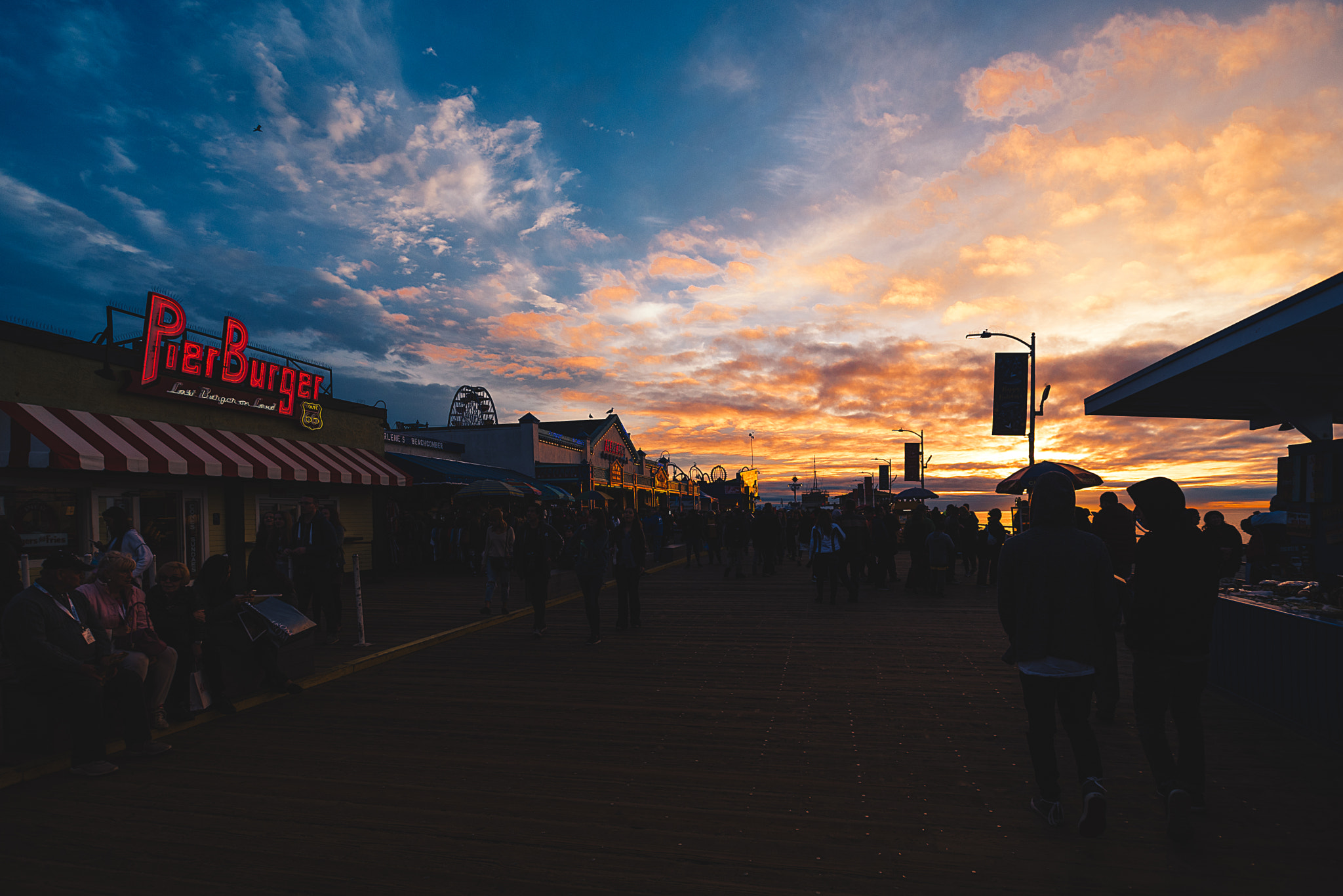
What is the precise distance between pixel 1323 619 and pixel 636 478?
5352 cm

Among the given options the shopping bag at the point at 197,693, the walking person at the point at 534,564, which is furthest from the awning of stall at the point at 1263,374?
the shopping bag at the point at 197,693

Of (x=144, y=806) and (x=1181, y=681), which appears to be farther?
(x=144, y=806)

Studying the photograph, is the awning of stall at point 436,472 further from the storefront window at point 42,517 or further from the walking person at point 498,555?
the storefront window at point 42,517

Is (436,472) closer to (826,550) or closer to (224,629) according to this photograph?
(826,550)

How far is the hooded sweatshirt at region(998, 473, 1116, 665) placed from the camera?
3.88m

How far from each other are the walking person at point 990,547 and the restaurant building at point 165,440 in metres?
15.1

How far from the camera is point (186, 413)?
49.2ft

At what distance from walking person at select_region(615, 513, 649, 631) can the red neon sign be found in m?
10.6

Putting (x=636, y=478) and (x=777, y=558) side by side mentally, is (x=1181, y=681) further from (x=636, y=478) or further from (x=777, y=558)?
(x=636, y=478)

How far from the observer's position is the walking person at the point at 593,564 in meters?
9.92

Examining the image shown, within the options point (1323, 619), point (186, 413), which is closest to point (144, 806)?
point (1323, 619)

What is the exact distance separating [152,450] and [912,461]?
151 ft

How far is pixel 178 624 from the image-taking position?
6184 mm

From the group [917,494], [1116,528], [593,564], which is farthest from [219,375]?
[917,494]
